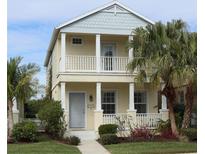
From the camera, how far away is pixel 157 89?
78.5 feet

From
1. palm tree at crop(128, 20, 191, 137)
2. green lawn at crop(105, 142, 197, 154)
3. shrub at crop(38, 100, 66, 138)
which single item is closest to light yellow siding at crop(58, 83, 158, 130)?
shrub at crop(38, 100, 66, 138)

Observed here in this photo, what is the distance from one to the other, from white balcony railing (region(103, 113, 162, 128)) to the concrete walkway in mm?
2454

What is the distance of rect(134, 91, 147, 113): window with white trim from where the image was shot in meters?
24.0

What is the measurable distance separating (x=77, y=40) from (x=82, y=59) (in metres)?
1.99

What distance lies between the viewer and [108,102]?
933 inches

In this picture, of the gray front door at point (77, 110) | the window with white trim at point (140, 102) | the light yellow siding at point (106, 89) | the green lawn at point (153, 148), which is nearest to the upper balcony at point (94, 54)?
the light yellow siding at point (106, 89)

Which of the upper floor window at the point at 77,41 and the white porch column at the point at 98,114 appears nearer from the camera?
the white porch column at the point at 98,114

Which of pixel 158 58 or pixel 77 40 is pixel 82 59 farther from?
pixel 158 58

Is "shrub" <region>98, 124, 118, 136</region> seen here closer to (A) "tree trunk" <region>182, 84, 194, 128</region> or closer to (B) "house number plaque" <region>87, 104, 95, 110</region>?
(B) "house number plaque" <region>87, 104, 95, 110</region>

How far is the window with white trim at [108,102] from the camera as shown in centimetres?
2358

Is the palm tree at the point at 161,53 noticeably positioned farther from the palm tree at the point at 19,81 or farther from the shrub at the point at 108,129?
the palm tree at the point at 19,81

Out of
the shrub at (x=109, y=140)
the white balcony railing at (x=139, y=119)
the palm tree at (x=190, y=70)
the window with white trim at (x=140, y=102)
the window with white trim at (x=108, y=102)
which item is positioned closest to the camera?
the palm tree at (x=190, y=70)

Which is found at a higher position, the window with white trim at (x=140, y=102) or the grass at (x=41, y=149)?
the window with white trim at (x=140, y=102)
